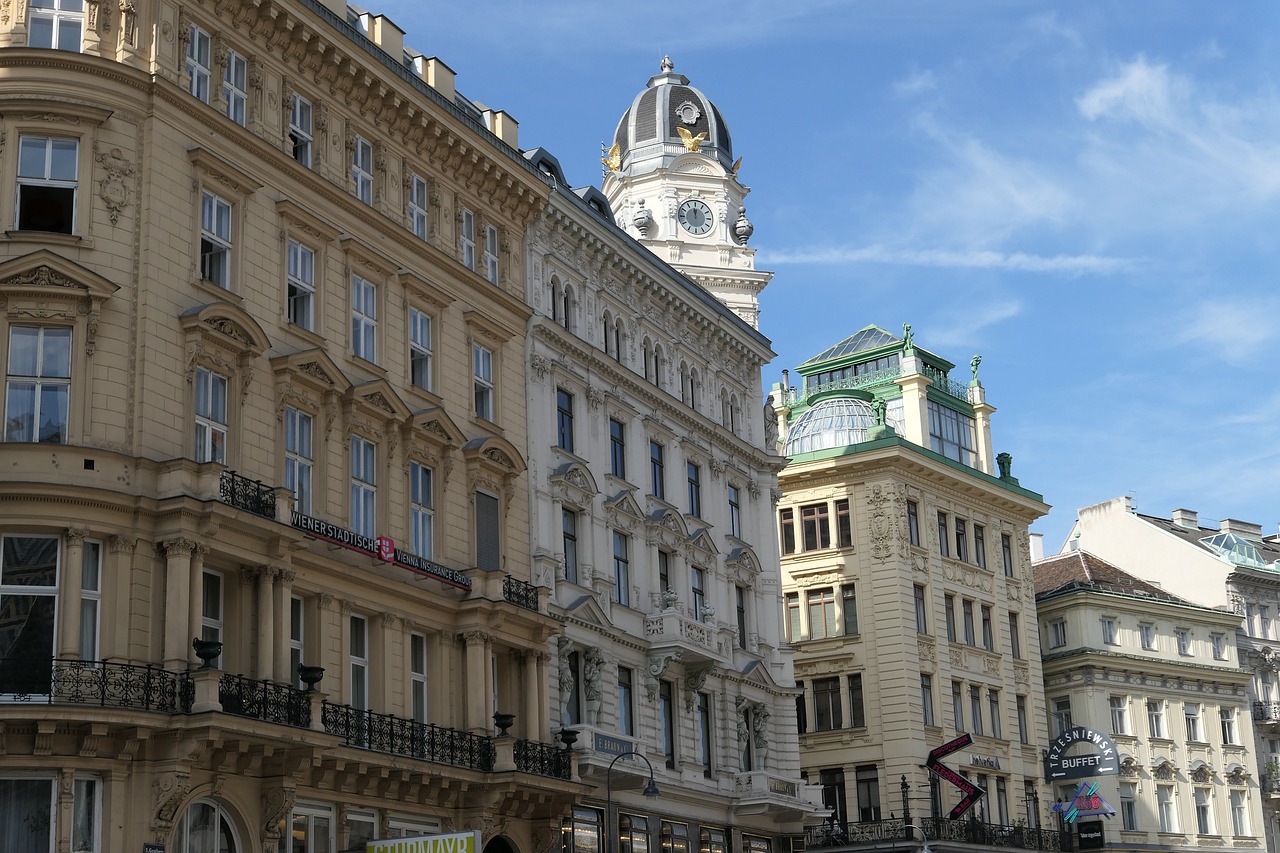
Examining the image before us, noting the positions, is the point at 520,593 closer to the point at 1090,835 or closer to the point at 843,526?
the point at 843,526

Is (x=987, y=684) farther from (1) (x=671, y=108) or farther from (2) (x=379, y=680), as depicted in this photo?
(2) (x=379, y=680)

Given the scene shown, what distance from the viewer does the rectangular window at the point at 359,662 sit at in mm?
37281

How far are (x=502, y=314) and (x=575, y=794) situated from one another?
481 inches

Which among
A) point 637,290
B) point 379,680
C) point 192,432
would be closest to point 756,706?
point 637,290

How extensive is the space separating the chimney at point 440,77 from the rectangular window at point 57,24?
11.3 meters

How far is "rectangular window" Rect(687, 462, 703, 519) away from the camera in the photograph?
175ft

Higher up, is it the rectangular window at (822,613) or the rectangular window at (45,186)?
the rectangular window at (45,186)

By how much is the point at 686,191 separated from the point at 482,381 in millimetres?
38801

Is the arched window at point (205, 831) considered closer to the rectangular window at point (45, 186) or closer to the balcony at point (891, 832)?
the rectangular window at point (45, 186)

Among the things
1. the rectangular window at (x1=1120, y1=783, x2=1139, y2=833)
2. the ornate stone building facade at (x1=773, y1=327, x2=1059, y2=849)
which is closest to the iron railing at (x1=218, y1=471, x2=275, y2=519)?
the ornate stone building facade at (x1=773, y1=327, x2=1059, y2=849)

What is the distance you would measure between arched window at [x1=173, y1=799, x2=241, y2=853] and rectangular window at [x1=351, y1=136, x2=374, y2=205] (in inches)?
578

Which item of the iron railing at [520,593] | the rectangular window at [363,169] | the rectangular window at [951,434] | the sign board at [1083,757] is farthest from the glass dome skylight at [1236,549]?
the rectangular window at [363,169]

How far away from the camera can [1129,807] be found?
7650 centimetres

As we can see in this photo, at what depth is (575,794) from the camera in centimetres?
4138
